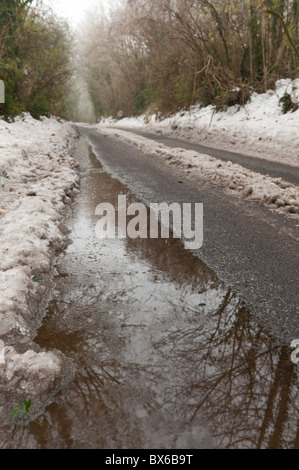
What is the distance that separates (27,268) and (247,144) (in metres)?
7.62

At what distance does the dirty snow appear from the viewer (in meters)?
4.24

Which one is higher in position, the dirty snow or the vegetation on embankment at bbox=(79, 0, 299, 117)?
the vegetation on embankment at bbox=(79, 0, 299, 117)

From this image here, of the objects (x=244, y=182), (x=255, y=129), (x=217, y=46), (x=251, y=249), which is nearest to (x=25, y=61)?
(x=217, y=46)

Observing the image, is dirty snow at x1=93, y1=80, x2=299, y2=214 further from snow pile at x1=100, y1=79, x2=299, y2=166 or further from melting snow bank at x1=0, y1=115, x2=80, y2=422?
melting snow bank at x1=0, y1=115, x2=80, y2=422

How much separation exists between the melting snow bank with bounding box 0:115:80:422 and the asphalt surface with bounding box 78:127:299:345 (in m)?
1.21

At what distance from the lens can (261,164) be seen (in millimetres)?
6133

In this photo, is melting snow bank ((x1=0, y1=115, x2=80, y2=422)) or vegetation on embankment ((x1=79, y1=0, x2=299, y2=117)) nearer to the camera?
melting snow bank ((x1=0, y1=115, x2=80, y2=422))

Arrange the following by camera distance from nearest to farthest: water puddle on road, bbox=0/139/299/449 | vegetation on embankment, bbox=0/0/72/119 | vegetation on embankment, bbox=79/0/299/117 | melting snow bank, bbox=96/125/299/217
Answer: water puddle on road, bbox=0/139/299/449
melting snow bank, bbox=96/125/299/217
vegetation on embankment, bbox=79/0/299/117
vegetation on embankment, bbox=0/0/72/119

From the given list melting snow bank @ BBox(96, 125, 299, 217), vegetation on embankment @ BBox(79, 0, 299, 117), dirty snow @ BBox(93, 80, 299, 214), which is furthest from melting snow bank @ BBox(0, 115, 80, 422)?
vegetation on embankment @ BBox(79, 0, 299, 117)

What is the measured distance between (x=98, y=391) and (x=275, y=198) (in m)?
3.25

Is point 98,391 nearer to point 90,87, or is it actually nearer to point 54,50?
point 54,50

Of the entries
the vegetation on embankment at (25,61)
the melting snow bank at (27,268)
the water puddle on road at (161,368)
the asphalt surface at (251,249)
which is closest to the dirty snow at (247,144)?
the asphalt surface at (251,249)

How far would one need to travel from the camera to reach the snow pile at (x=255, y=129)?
289 inches

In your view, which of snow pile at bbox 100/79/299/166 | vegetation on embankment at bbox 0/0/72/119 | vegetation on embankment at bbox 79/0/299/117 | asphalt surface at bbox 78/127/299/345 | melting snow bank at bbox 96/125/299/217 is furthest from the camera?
vegetation on embankment at bbox 0/0/72/119
